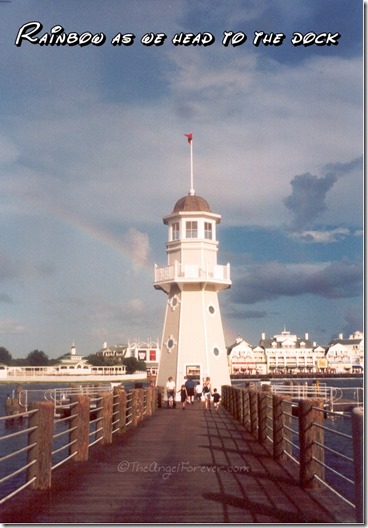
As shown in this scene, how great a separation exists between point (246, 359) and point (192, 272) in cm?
10920

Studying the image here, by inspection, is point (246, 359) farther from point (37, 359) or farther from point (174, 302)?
point (174, 302)

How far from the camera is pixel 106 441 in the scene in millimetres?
12477

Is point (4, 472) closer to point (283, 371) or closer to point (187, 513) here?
point (187, 513)

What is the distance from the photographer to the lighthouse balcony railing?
31.2m

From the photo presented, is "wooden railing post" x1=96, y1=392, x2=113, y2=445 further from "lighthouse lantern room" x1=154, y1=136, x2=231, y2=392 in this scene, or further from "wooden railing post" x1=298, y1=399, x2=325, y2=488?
"lighthouse lantern room" x1=154, y1=136, x2=231, y2=392

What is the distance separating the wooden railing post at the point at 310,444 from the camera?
25.6 ft

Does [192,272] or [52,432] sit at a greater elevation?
[192,272]

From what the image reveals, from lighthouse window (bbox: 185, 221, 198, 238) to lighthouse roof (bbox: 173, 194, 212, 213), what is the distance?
699 mm

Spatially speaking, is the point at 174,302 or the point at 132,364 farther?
the point at 132,364

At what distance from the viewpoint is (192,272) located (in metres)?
31.4

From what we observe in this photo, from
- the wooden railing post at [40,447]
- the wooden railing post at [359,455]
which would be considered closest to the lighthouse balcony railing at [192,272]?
the wooden railing post at [40,447]

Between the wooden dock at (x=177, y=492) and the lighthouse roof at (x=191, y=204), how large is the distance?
68.0 feet

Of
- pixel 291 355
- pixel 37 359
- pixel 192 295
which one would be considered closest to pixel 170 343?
pixel 192 295

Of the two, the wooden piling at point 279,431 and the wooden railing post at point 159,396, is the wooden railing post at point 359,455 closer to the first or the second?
the wooden piling at point 279,431
